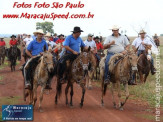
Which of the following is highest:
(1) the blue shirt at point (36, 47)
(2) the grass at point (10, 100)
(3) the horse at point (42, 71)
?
(1) the blue shirt at point (36, 47)

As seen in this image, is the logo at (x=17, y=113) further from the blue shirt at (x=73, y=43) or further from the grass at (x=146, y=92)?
the grass at (x=146, y=92)

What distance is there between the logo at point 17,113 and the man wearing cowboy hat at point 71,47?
2165 millimetres

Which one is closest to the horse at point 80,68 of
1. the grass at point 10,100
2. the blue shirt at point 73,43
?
the blue shirt at point 73,43

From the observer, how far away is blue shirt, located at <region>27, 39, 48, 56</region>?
1199cm

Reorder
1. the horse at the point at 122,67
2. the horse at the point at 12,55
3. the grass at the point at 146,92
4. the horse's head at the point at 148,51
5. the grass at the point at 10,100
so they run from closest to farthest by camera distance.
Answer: the horse at the point at 122,67 → the grass at the point at 10,100 → the grass at the point at 146,92 → the horse's head at the point at 148,51 → the horse at the point at 12,55

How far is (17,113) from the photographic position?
10.6 meters

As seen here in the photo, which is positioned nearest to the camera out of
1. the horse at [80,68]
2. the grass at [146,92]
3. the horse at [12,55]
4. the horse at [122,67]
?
the horse at [122,67]

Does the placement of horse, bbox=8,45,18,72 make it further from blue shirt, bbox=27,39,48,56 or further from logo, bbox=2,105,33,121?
logo, bbox=2,105,33,121

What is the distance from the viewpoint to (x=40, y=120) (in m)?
10.1

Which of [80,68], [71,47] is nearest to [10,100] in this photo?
[71,47]

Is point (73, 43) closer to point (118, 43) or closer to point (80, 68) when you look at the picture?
point (80, 68)

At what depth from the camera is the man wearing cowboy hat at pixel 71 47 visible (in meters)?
12.2

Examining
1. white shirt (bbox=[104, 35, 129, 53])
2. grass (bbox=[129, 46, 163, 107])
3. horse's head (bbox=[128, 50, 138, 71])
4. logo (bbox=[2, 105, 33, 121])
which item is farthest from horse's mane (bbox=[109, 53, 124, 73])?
logo (bbox=[2, 105, 33, 121])

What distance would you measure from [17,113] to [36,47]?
102 inches
